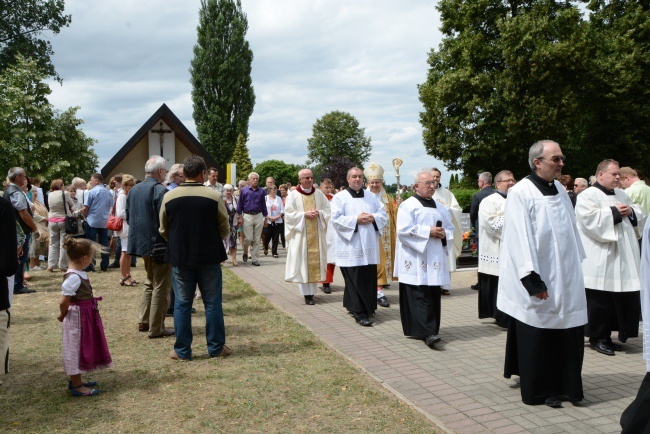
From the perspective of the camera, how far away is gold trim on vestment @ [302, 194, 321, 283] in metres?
9.80

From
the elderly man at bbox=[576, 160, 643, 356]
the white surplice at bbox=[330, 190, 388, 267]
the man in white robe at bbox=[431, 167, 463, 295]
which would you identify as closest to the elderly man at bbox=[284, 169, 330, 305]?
the white surplice at bbox=[330, 190, 388, 267]

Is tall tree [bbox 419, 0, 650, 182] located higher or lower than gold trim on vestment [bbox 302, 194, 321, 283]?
higher

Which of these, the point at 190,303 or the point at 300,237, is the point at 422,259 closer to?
the point at 190,303

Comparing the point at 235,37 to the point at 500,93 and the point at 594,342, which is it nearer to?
the point at 500,93

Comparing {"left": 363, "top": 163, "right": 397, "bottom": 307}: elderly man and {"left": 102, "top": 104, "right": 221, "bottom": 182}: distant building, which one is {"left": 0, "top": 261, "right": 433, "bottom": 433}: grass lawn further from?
{"left": 102, "top": 104, "right": 221, "bottom": 182}: distant building

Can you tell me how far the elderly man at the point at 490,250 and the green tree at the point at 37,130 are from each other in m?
29.1

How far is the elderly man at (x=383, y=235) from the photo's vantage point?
973 cm

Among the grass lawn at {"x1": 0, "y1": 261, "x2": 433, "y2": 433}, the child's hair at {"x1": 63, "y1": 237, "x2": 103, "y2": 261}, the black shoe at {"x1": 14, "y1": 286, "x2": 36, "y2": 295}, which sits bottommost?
the grass lawn at {"x1": 0, "y1": 261, "x2": 433, "y2": 433}

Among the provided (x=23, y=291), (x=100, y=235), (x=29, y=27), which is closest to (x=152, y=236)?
(x=23, y=291)

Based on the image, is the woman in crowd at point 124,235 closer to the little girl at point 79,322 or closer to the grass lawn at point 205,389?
the grass lawn at point 205,389

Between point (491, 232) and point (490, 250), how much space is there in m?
0.26

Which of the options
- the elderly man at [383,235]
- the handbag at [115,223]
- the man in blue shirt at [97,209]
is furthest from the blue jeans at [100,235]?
the elderly man at [383,235]

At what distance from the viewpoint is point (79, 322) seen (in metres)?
5.27

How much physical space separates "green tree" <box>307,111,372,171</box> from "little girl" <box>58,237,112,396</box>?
82.4 m
